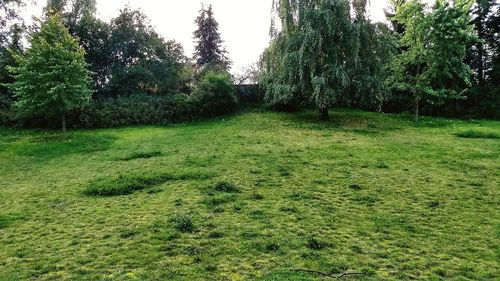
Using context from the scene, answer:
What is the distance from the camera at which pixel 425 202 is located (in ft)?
31.4

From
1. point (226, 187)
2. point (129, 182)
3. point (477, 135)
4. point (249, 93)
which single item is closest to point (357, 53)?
point (477, 135)

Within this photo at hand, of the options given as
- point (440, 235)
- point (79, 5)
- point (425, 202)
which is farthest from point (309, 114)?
point (79, 5)

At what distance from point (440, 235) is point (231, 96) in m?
21.6

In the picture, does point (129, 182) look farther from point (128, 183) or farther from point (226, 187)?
point (226, 187)

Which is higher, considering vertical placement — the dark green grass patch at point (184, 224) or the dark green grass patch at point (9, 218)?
the dark green grass patch at point (184, 224)

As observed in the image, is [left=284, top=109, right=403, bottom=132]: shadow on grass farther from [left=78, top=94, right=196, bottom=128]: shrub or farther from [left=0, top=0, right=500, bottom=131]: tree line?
[left=78, top=94, right=196, bottom=128]: shrub

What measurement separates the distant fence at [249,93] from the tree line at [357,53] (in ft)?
16.5

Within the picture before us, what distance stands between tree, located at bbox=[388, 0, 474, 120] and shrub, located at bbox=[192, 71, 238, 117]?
1078 cm

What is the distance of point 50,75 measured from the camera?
2042 cm

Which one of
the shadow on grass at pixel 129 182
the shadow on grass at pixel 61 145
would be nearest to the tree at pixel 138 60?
the shadow on grass at pixel 61 145

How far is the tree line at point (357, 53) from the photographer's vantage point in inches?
868

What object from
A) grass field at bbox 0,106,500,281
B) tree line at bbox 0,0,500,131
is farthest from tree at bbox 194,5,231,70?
grass field at bbox 0,106,500,281

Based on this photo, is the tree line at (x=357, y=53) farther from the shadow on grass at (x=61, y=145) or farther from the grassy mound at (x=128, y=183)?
the grassy mound at (x=128, y=183)

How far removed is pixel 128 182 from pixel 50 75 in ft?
38.8
